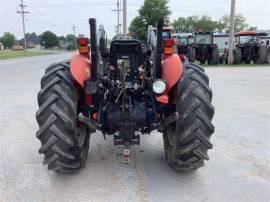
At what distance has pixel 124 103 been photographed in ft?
12.4

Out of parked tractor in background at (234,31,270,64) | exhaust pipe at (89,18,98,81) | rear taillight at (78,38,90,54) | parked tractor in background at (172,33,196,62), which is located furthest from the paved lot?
parked tractor in background at (234,31,270,64)

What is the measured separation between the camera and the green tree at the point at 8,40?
9275cm

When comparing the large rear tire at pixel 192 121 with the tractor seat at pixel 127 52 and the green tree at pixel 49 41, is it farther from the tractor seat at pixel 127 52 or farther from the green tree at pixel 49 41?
the green tree at pixel 49 41

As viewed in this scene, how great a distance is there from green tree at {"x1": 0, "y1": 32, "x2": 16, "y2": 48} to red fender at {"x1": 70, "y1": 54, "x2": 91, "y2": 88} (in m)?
97.3

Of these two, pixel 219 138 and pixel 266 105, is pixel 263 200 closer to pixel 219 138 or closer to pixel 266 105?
pixel 219 138

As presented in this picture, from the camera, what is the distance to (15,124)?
20.5ft

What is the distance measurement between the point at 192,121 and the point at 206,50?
19.1m

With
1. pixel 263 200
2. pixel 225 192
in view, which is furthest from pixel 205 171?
pixel 263 200

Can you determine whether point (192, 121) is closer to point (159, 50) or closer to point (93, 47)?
point (159, 50)

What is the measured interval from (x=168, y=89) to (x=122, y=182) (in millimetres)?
1230

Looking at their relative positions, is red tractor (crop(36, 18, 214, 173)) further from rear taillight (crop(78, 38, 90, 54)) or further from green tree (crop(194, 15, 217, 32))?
green tree (crop(194, 15, 217, 32))

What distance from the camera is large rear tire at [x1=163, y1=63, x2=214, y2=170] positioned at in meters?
3.55

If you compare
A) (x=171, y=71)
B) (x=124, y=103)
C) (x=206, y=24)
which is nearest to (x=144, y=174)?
(x=124, y=103)

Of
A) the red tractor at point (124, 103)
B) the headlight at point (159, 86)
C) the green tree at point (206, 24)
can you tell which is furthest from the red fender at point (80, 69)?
the green tree at point (206, 24)
